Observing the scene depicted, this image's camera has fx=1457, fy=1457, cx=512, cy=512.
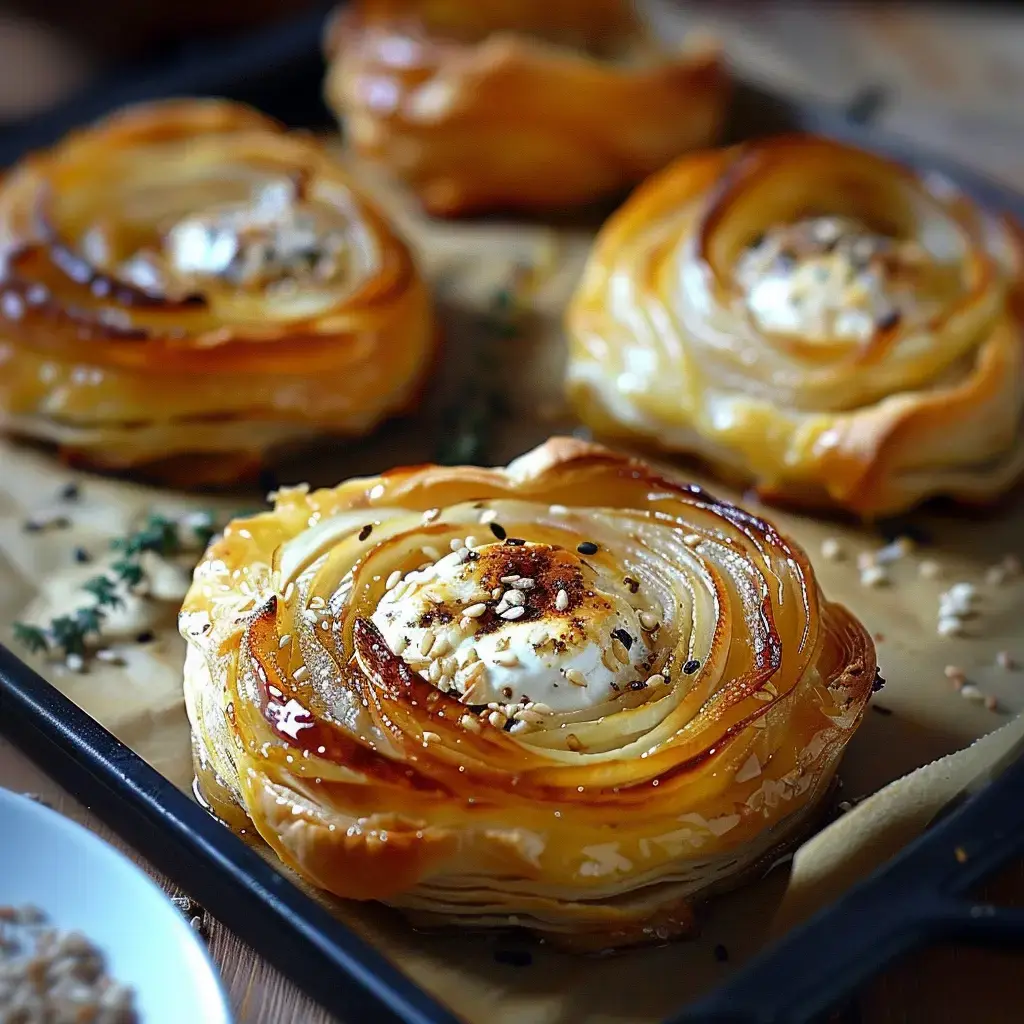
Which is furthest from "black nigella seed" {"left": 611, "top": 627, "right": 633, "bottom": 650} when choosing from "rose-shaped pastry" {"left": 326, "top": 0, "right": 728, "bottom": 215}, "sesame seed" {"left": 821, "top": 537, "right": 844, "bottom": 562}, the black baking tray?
"rose-shaped pastry" {"left": 326, "top": 0, "right": 728, "bottom": 215}

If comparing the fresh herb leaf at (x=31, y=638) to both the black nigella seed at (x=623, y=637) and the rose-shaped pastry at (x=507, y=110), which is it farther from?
the rose-shaped pastry at (x=507, y=110)

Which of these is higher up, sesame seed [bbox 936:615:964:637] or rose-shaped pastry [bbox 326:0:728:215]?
rose-shaped pastry [bbox 326:0:728:215]

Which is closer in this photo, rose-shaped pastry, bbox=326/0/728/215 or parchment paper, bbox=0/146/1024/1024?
parchment paper, bbox=0/146/1024/1024

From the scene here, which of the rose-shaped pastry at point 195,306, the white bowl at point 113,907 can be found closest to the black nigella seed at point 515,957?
the white bowl at point 113,907

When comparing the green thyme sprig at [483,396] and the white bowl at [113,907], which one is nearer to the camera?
the white bowl at [113,907]

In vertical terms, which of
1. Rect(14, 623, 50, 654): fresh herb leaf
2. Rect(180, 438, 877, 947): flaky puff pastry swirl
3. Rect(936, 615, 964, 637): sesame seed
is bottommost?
Rect(14, 623, 50, 654): fresh herb leaf

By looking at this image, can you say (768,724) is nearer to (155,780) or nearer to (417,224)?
(155,780)

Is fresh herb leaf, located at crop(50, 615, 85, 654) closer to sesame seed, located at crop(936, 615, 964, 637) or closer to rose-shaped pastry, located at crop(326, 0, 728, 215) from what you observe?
sesame seed, located at crop(936, 615, 964, 637)
